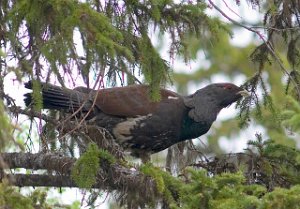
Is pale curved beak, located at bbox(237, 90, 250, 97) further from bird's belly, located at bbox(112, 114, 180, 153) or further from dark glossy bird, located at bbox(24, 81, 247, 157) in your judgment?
bird's belly, located at bbox(112, 114, 180, 153)

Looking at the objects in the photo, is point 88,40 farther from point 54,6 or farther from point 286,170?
point 286,170

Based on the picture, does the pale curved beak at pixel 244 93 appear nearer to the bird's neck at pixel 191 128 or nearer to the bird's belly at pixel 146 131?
the bird's neck at pixel 191 128

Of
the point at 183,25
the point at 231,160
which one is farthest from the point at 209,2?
the point at 231,160

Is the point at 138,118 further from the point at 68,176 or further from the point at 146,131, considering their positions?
the point at 68,176

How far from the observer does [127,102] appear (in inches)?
343

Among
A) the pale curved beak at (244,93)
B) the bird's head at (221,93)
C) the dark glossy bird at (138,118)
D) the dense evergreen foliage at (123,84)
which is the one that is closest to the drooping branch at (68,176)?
the dense evergreen foliage at (123,84)

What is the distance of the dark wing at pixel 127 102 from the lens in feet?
28.6

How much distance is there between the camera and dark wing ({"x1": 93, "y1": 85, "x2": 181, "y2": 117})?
8703 mm

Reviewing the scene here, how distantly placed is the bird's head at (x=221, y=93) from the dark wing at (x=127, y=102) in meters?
0.72

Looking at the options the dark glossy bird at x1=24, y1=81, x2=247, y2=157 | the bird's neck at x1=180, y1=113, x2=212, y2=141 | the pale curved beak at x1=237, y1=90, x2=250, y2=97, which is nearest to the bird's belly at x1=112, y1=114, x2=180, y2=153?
the dark glossy bird at x1=24, y1=81, x2=247, y2=157

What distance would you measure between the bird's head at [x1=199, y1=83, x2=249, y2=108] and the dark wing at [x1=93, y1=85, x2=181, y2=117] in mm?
717

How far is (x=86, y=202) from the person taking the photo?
281 inches

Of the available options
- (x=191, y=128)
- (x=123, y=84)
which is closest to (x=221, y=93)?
(x=191, y=128)

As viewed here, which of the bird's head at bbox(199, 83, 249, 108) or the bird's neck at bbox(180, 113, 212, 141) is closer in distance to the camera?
the bird's neck at bbox(180, 113, 212, 141)
